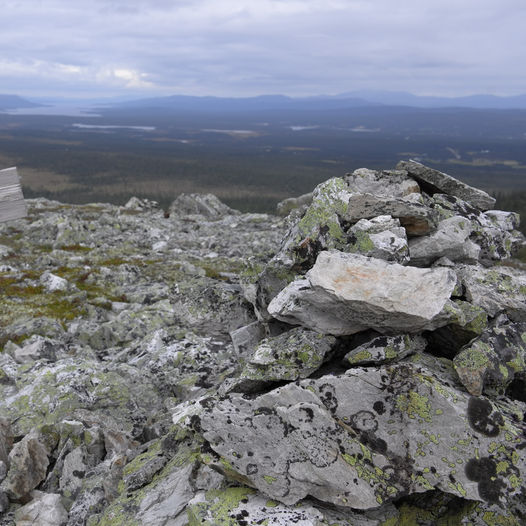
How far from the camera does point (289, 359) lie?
832cm

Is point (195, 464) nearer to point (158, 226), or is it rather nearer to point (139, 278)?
point (139, 278)

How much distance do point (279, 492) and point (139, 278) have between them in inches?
1017

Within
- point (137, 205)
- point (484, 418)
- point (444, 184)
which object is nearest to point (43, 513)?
point (484, 418)

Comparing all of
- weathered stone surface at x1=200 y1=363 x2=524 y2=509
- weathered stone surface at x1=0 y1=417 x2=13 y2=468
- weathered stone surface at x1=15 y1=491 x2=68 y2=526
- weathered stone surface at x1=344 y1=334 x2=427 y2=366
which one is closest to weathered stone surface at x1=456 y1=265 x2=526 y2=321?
weathered stone surface at x1=344 y1=334 x2=427 y2=366

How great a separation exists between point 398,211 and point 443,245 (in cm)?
143

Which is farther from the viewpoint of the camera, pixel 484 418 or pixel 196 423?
pixel 196 423

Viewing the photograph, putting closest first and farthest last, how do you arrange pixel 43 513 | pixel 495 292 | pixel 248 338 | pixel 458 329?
pixel 43 513 → pixel 458 329 → pixel 495 292 → pixel 248 338

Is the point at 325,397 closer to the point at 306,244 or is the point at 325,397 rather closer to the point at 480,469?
the point at 480,469

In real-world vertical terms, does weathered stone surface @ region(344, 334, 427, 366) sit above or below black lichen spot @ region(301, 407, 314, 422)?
above

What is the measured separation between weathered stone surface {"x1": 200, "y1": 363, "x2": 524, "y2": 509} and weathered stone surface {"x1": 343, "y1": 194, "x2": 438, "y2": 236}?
4.75 m

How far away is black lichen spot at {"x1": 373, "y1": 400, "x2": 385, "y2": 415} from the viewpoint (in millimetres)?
7143

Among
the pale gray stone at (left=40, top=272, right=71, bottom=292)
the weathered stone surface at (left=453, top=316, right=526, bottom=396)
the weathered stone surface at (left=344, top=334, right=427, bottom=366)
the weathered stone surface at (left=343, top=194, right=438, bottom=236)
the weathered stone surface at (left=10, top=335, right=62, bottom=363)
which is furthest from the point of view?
the pale gray stone at (left=40, top=272, right=71, bottom=292)

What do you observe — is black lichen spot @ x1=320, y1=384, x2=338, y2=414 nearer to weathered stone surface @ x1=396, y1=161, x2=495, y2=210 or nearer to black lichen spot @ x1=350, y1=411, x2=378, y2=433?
black lichen spot @ x1=350, y1=411, x2=378, y2=433

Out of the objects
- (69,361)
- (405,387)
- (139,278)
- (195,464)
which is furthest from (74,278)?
(405,387)
